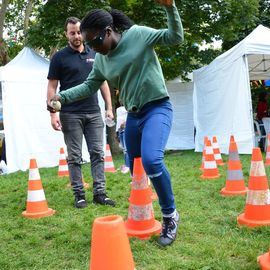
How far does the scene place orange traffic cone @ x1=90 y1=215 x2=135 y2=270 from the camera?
209 centimetres

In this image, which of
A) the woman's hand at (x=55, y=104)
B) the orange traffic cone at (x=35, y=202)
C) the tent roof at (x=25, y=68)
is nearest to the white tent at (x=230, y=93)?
the tent roof at (x=25, y=68)

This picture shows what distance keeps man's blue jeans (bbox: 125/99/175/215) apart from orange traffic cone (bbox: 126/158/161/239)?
0.36 m

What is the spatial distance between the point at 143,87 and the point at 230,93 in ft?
24.4

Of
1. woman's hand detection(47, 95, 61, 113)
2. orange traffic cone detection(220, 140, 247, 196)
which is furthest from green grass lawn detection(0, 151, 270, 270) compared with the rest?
woman's hand detection(47, 95, 61, 113)

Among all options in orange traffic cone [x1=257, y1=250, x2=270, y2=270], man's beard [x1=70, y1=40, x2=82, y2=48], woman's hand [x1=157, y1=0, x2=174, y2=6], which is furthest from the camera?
man's beard [x1=70, y1=40, x2=82, y2=48]

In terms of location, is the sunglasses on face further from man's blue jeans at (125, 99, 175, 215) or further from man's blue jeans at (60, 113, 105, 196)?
man's blue jeans at (60, 113, 105, 196)

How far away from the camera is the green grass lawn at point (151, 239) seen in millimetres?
2793

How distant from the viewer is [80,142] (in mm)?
4660

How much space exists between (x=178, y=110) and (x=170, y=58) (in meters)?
1.82

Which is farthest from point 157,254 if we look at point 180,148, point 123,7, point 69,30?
point 180,148

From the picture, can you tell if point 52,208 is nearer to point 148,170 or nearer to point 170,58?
point 148,170

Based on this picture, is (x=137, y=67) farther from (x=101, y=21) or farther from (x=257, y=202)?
(x=257, y=202)

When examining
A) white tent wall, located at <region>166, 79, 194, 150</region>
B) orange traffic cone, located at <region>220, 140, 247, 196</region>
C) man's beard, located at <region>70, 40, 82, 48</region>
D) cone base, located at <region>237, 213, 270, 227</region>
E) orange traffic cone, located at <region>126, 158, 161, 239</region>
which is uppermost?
man's beard, located at <region>70, 40, 82, 48</region>

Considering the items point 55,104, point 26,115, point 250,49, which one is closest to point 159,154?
point 55,104
